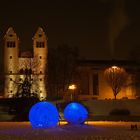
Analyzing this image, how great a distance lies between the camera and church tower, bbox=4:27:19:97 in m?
117

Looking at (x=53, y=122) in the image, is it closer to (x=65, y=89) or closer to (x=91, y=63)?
(x=65, y=89)

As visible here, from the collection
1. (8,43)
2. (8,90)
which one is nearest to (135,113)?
(8,90)

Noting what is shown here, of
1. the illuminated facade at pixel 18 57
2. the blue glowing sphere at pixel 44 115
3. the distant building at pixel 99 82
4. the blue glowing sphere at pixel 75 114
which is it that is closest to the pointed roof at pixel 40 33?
the illuminated facade at pixel 18 57

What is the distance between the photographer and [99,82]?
11006 centimetres

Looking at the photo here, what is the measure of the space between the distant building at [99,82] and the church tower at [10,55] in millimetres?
18956

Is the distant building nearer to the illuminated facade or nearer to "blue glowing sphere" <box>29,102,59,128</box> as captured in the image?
the illuminated facade

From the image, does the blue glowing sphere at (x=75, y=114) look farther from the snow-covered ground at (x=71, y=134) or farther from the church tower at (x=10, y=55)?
the church tower at (x=10, y=55)

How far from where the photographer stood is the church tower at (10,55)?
11725 centimetres

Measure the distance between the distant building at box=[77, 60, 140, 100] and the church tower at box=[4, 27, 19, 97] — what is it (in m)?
19.0

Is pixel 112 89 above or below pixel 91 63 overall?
below

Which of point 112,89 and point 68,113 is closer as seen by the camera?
point 68,113

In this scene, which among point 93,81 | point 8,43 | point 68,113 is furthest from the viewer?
point 8,43

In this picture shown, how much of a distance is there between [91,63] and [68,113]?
80.9 meters

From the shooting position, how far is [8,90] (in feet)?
371
